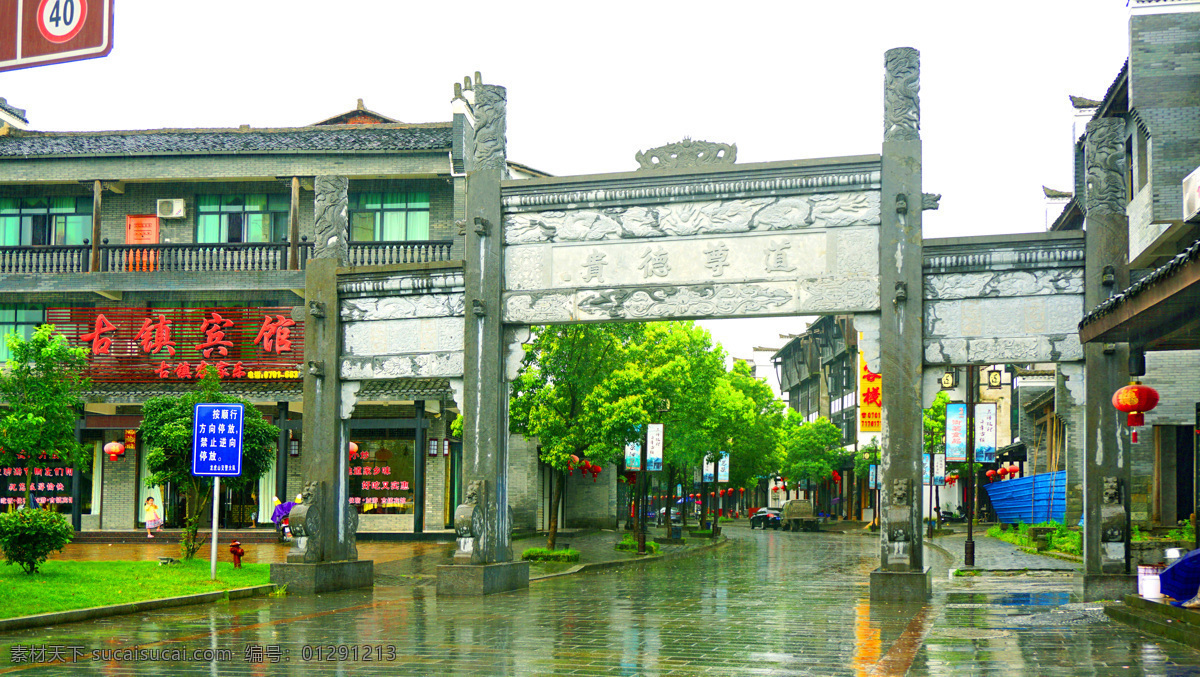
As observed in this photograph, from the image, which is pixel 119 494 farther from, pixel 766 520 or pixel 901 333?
pixel 766 520

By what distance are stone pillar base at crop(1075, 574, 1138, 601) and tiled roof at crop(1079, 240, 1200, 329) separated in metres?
3.49

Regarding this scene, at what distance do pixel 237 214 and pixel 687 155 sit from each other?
71.8 feet

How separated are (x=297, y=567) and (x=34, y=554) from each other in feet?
12.4

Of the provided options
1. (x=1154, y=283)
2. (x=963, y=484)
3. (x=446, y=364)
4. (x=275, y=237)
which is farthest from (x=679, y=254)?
(x=963, y=484)

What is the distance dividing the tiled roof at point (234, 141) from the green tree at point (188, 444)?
43.6ft

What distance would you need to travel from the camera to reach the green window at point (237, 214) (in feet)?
114

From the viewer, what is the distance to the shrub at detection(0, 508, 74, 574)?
1593cm

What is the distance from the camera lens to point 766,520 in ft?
216

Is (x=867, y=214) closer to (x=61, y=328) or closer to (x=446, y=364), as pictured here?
(x=446, y=364)

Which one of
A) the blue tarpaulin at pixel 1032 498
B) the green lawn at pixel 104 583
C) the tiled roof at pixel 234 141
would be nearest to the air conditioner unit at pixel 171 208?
the tiled roof at pixel 234 141

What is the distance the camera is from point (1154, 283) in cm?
1135

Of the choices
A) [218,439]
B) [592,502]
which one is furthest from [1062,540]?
[218,439]

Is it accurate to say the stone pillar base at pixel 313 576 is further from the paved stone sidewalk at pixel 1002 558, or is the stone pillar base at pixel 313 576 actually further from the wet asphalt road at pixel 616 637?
the paved stone sidewalk at pixel 1002 558

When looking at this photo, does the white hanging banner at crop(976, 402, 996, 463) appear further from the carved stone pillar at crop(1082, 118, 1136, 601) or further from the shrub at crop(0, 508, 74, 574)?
the shrub at crop(0, 508, 74, 574)
